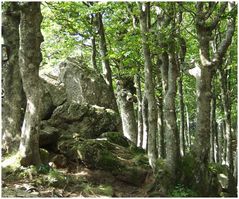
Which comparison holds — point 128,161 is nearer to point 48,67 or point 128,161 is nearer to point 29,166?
point 29,166

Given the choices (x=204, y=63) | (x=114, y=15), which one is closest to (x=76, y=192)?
(x=204, y=63)

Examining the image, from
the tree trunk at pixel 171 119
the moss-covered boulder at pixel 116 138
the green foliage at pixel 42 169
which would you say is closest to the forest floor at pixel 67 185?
the green foliage at pixel 42 169

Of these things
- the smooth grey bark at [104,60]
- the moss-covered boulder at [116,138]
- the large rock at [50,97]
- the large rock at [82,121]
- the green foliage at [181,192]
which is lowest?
the green foliage at [181,192]

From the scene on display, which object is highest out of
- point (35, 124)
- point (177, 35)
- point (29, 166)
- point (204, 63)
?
point (177, 35)

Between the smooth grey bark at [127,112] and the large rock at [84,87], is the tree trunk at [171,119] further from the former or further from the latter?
the smooth grey bark at [127,112]

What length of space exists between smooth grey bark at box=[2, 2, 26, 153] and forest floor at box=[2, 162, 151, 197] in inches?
61.9

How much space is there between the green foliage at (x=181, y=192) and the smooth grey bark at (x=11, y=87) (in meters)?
5.11

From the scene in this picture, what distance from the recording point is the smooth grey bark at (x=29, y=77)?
10.2 meters

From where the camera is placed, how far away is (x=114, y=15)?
1959 cm

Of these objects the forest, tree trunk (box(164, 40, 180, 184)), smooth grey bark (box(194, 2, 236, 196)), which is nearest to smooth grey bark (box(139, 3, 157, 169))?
the forest

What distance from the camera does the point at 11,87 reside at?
1151cm

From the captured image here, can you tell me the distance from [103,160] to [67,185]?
1950 mm

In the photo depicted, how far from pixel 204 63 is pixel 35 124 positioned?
5602 mm

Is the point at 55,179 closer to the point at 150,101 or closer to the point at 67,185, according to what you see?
the point at 67,185
